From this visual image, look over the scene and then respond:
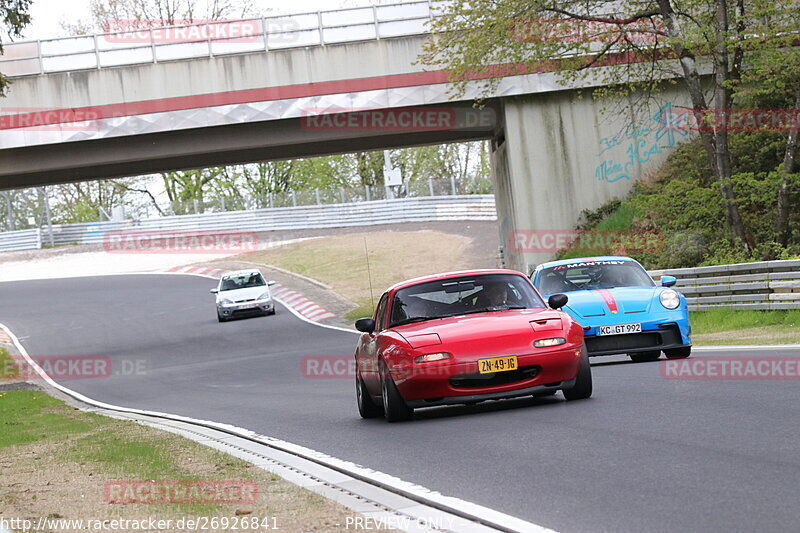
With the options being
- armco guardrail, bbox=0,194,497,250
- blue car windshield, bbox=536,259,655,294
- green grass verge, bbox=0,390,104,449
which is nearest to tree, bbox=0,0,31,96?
green grass verge, bbox=0,390,104,449

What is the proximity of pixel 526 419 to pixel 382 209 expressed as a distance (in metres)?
59.6

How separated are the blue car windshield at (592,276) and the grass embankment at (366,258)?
2375cm

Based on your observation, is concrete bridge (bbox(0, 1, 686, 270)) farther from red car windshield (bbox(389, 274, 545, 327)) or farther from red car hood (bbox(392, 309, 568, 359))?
red car hood (bbox(392, 309, 568, 359))

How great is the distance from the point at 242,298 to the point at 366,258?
12.8 metres

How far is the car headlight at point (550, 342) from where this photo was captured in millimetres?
10770

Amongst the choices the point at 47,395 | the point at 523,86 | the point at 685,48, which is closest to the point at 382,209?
the point at 523,86

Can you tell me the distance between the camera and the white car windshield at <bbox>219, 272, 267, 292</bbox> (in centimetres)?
3953

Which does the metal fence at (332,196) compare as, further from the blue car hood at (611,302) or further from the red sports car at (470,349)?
the red sports car at (470,349)

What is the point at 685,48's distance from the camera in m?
27.0

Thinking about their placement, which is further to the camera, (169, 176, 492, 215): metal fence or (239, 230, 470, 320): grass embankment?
(169, 176, 492, 215): metal fence

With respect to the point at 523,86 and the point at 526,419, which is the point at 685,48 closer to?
the point at 523,86

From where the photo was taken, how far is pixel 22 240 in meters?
74.0

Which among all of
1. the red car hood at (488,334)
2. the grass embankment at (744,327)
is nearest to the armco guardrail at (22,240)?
the grass embankment at (744,327)

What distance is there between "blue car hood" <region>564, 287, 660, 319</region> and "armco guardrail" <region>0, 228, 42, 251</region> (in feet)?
208
